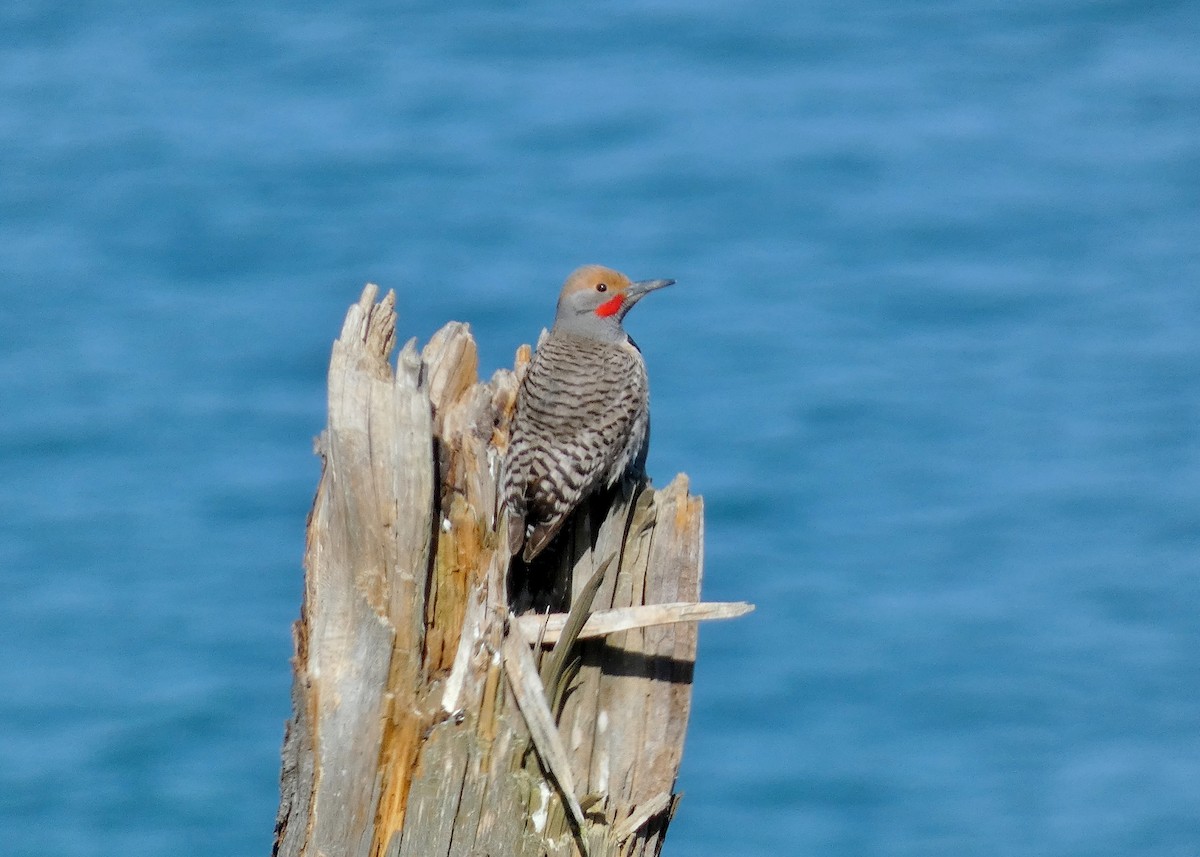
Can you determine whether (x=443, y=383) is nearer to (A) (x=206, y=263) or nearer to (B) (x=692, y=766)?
(B) (x=692, y=766)

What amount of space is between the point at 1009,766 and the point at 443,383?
4231mm

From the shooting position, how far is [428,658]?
10.2 feet

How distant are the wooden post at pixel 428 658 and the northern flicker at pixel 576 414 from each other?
33cm

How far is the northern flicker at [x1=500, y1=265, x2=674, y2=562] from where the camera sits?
3598 mm

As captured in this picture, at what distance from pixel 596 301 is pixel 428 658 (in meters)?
1.24

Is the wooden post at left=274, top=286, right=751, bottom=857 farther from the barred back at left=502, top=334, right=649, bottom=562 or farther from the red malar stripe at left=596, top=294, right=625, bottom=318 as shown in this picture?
the red malar stripe at left=596, top=294, right=625, bottom=318

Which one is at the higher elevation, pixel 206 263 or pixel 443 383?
pixel 206 263

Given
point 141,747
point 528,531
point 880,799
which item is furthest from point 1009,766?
point 528,531

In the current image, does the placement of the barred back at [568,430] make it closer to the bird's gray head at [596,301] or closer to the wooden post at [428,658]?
the bird's gray head at [596,301]

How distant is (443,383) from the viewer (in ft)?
10.7

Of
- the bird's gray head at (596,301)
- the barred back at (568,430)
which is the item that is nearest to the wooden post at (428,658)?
the barred back at (568,430)

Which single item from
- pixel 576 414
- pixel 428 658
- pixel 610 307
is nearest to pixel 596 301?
pixel 610 307

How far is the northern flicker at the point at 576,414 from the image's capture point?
11.8 ft

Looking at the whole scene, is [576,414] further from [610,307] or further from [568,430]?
[610,307]
